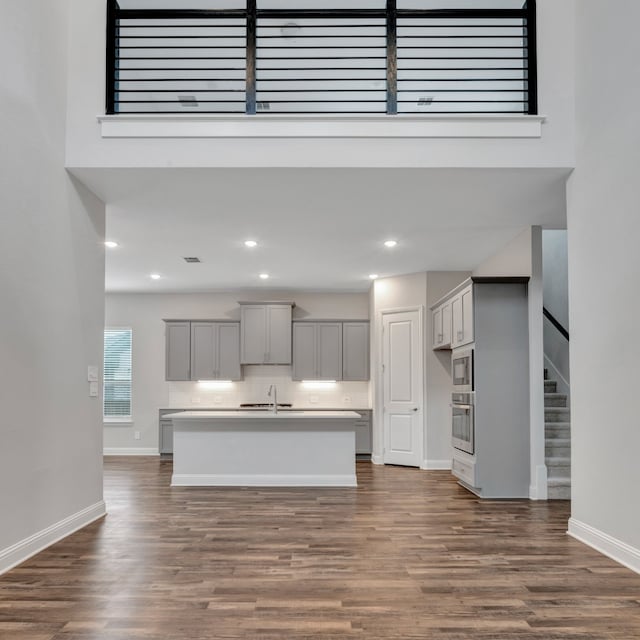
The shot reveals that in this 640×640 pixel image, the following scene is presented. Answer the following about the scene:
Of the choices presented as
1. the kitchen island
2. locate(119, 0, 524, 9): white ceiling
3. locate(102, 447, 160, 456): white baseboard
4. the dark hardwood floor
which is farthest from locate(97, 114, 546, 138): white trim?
locate(102, 447, 160, 456): white baseboard

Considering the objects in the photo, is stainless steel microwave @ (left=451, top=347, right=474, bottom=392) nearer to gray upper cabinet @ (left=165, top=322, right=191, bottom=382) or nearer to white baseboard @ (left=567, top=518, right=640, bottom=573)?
white baseboard @ (left=567, top=518, right=640, bottom=573)

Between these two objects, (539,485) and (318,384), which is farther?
(318,384)

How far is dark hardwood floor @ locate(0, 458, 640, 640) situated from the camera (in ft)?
8.63

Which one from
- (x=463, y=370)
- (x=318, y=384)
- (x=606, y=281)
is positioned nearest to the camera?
(x=606, y=281)

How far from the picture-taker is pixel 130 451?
966 centimetres

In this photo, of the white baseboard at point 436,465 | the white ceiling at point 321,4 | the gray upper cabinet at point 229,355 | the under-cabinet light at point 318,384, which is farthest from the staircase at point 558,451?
the gray upper cabinet at point 229,355

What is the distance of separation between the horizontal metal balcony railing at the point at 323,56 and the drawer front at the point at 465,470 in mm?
3398

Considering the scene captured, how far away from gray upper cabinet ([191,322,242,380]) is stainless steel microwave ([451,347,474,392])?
4.09 metres

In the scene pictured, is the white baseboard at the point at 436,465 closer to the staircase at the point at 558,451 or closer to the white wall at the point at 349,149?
the staircase at the point at 558,451

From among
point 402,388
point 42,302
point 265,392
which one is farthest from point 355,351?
point 42,302

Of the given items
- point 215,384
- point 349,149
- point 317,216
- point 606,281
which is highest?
point 349,149

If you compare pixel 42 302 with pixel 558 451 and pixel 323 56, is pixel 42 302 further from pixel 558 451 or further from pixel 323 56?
pixel 558 451

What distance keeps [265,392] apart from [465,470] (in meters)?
4.43

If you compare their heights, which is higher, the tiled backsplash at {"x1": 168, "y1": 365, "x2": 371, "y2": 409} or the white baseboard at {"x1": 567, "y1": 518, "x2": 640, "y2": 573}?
the tiled backsplash at {"x1": 168, "y1": 365, "x2": 371, "y2": 409}
